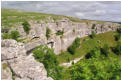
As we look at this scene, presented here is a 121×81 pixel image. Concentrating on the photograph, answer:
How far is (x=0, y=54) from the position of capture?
10.6 metres

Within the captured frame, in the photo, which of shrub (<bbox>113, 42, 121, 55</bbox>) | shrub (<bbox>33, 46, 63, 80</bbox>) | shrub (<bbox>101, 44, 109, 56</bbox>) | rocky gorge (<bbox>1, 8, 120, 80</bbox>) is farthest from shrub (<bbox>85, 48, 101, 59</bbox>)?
shrub (<bbox>33, 46, 63, 80</bbox>)

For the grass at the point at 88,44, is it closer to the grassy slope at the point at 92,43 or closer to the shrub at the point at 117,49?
the grassy slope at the point at 92,43

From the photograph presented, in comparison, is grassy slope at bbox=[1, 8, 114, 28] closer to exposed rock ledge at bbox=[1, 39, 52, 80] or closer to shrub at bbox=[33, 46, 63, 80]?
shrub at bbox=[33, 46, 63, 80]

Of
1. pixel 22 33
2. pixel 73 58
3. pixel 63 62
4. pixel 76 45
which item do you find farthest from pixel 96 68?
pixel 76 45

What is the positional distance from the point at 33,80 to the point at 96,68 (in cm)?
781

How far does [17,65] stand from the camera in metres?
11.1

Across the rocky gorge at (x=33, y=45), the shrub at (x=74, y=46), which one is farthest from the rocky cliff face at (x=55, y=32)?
the shrub at (x=74, y=46)

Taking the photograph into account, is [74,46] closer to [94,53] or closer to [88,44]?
[88,44]

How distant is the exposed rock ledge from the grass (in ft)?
87.1

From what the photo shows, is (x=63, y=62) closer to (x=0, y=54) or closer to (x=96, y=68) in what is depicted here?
(x=96, y=68)

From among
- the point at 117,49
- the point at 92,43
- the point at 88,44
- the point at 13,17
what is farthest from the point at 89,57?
the point at 13,17

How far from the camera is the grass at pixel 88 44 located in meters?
40.1

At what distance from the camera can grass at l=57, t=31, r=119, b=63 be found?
132ft

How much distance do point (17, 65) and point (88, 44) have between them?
3735 cm
